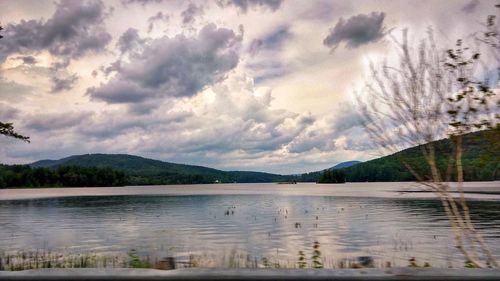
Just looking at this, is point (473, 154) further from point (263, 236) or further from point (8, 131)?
point (263, 236)

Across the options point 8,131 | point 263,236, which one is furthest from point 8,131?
point 263,236

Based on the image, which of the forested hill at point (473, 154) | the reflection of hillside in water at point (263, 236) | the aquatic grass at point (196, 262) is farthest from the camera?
the reflection of hillside in water at point (263, 236)

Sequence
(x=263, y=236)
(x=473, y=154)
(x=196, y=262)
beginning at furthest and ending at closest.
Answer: (x=263, y=236)
(x=196, y=262)
(x=473, y=154)

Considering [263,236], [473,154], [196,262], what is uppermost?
[473,154]

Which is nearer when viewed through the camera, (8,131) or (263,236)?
(8,131)

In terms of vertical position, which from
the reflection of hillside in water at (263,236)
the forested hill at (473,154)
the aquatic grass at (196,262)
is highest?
the forested hill at (473,154)

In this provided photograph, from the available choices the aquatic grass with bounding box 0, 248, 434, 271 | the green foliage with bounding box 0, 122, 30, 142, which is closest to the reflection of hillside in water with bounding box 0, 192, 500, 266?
the aquatic grass with bounding box 0, 248, 434, 271

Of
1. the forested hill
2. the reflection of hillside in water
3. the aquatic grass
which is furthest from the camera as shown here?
the reflection of hillside in water

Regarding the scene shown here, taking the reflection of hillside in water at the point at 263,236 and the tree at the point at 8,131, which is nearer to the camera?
the tree at the point at 8,131

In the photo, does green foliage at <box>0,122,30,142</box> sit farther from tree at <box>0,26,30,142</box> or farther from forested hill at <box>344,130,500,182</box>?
forested hill at <box>344,130,500,182</box>

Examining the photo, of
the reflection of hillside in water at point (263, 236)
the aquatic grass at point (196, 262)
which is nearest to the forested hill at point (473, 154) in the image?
the aquatic grass at point (196, 262)

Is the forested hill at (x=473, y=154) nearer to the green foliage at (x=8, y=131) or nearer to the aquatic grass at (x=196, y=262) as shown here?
the aquatic grass at (x=196, y=262)

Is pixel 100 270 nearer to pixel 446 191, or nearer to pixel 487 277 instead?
pixel 487 277

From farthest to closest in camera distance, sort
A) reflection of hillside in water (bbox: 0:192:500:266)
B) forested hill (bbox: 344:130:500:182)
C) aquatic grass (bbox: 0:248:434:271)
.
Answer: reflection of hillside in water (bbox: 0:192:500:266) < aquatic grass (bbox: 0:248:434:271) < forested hill (bbox: 344:130:500:182)
